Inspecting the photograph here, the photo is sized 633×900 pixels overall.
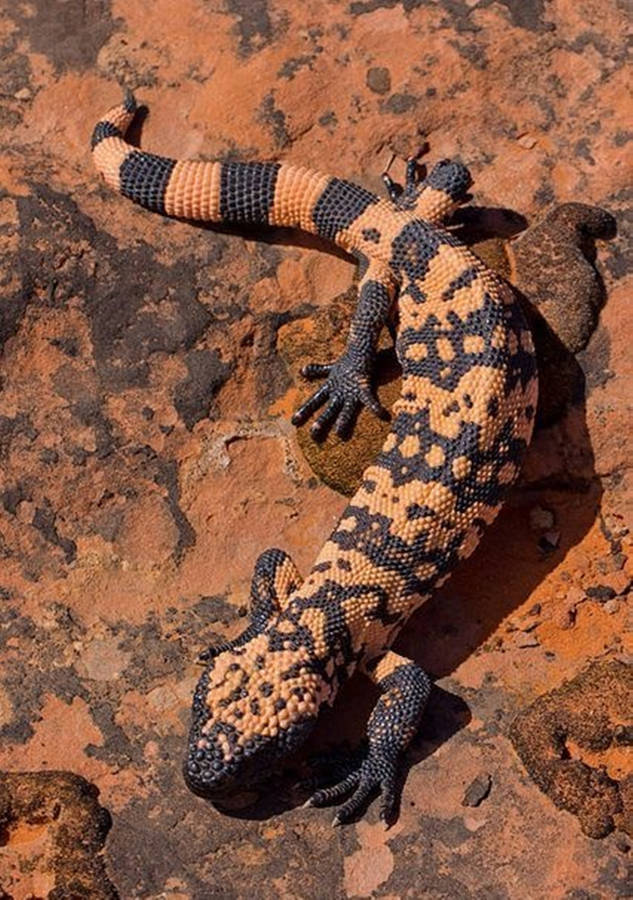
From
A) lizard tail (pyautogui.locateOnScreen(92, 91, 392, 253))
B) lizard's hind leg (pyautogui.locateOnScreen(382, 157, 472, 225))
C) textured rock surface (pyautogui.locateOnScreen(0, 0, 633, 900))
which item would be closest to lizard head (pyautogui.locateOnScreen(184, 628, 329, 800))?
textured rock surface (pyautogui.locateOnScreen(0, 0, 633, 900))

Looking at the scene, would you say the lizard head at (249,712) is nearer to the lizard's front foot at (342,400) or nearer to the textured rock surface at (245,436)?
the textured rock surface at (245,436)

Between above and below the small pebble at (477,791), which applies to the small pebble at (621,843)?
above

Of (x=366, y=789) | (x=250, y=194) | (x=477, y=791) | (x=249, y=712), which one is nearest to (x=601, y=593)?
(x=477, y=791)

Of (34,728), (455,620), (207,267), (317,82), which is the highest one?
(317,82)

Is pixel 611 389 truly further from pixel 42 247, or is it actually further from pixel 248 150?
pixel 42 247

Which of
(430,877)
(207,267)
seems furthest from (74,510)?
(430,877)

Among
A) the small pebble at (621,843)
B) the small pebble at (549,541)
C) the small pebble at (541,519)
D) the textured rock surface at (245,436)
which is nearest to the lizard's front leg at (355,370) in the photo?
the textured rock surface at (245,436)
